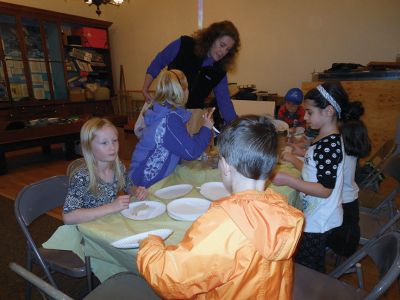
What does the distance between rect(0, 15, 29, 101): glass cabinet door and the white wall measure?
2.17ft

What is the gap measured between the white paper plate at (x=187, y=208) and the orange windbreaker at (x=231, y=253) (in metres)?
0.31

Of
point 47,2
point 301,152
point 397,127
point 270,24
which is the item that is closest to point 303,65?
point 270,24

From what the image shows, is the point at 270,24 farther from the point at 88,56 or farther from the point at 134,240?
the point at 134,240

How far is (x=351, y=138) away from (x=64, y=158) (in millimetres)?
4368

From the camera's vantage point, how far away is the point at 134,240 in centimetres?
85

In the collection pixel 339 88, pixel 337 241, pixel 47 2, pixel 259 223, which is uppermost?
pixel 47 2

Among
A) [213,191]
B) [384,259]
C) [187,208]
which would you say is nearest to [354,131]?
[384,259]

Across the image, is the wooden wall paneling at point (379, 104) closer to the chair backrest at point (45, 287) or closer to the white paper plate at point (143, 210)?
the white paper plate at point (143, 210)

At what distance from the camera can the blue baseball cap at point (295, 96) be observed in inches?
105

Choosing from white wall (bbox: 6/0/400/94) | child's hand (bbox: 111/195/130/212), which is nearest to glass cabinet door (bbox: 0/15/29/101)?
white wall (bbox: 6/0/400/94)

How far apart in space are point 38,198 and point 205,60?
1.47 metres

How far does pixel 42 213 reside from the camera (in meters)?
1.30

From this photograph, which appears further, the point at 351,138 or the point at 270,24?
the point at 270,24

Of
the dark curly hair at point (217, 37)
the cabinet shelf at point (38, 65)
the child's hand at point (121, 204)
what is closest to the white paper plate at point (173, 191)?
the child's hand at point (121, 204)
